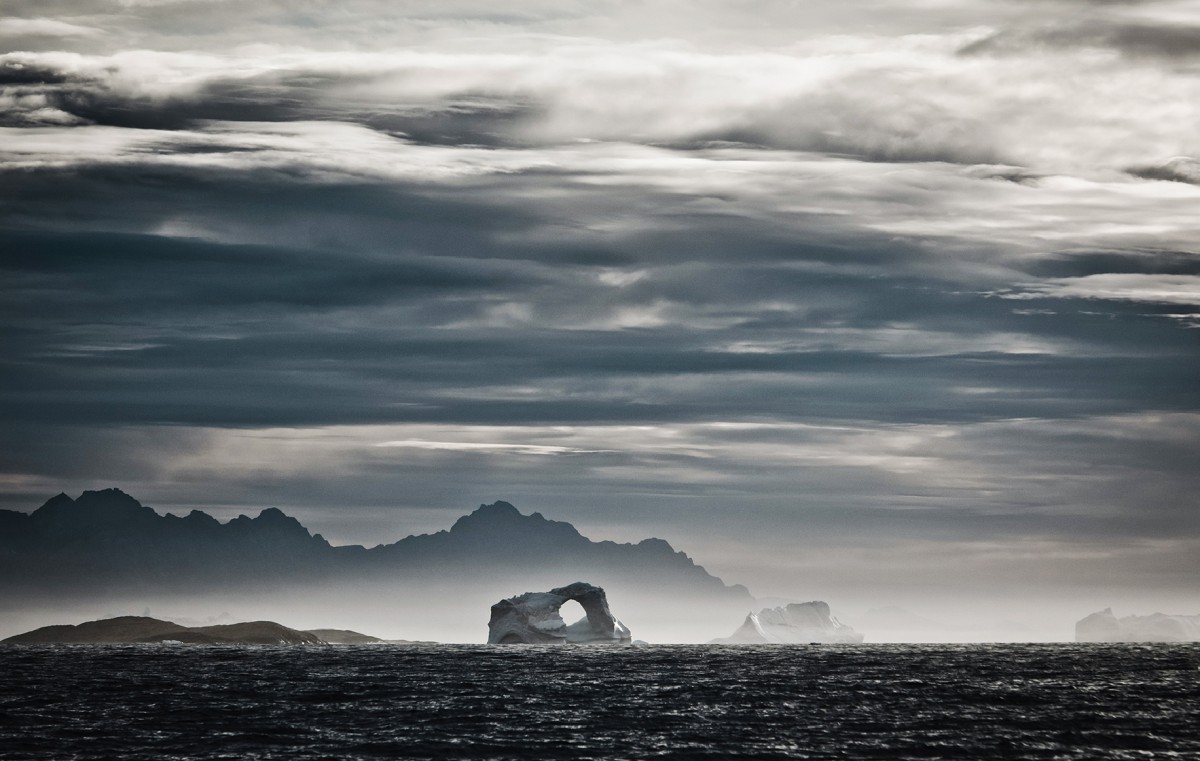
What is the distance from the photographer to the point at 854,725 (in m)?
102

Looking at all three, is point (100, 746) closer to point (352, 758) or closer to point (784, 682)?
point (352, 758)

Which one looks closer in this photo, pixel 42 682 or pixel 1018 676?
pixel 42 682

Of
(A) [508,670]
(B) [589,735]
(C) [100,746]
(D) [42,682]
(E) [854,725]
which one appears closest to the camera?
(C) [100,746]

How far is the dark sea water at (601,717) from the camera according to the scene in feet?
283

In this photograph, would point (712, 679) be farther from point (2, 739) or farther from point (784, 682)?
point (2, 739)

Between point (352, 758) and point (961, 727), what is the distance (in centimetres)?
4687

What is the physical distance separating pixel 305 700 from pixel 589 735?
44995mm

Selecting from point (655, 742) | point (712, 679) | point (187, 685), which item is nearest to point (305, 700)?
point (187, 685)

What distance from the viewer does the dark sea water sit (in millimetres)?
86125

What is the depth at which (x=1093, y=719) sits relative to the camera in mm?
107312

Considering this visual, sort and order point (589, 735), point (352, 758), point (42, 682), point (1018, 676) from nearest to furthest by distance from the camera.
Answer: point (352, 758) → point (589, 735) → point (42, 682) → point (1018, 676)

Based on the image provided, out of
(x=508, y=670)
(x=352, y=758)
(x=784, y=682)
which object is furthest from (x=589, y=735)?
(x=508, y=670)

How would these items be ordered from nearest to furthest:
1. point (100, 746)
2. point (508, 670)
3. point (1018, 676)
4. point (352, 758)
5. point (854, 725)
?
point (352, 758) → point (100, 746) → point (854, 725) → point (1018, 676) → point (508, 670)

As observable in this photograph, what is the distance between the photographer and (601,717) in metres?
110
